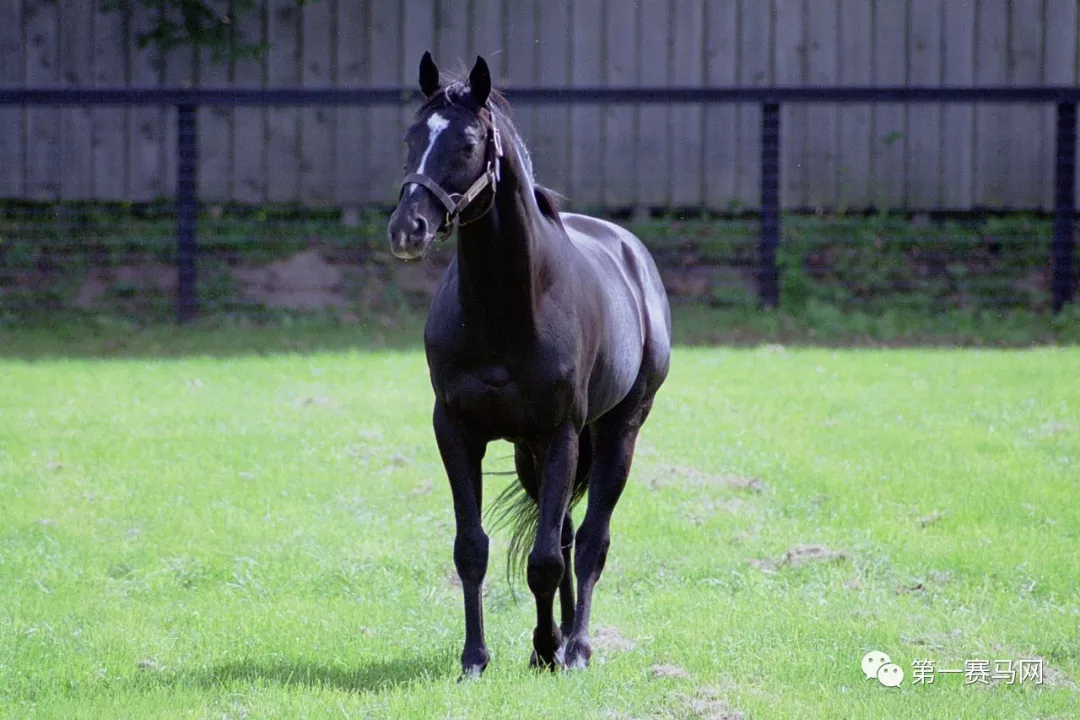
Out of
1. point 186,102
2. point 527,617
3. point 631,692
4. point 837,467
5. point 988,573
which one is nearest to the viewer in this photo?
point 631,692

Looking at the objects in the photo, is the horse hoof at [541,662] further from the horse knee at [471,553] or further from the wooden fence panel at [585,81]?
the wooden fence panel at [585,81]

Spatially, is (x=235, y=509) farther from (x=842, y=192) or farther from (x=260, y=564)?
(x=842, y=192)

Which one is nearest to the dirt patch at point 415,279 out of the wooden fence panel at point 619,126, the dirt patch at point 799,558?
the wooden fence panel at point 619,126

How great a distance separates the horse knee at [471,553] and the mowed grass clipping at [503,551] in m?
0.35

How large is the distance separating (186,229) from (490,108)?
340 inches

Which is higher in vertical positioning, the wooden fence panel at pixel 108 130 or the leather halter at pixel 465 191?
the wooden fence panel at pixel 108 130

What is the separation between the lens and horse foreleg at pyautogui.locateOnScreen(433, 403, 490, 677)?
191 inches

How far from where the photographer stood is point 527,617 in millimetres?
5855

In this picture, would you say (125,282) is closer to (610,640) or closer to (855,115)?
(855,115)

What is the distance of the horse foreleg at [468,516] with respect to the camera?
485cm

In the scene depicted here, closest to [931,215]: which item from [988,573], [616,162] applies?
[616,162]

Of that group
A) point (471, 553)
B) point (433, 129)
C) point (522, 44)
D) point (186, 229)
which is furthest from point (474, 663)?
point (522, 44)

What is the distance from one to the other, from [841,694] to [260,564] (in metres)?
2.79

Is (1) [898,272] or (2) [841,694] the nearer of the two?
(2) [841,694]
